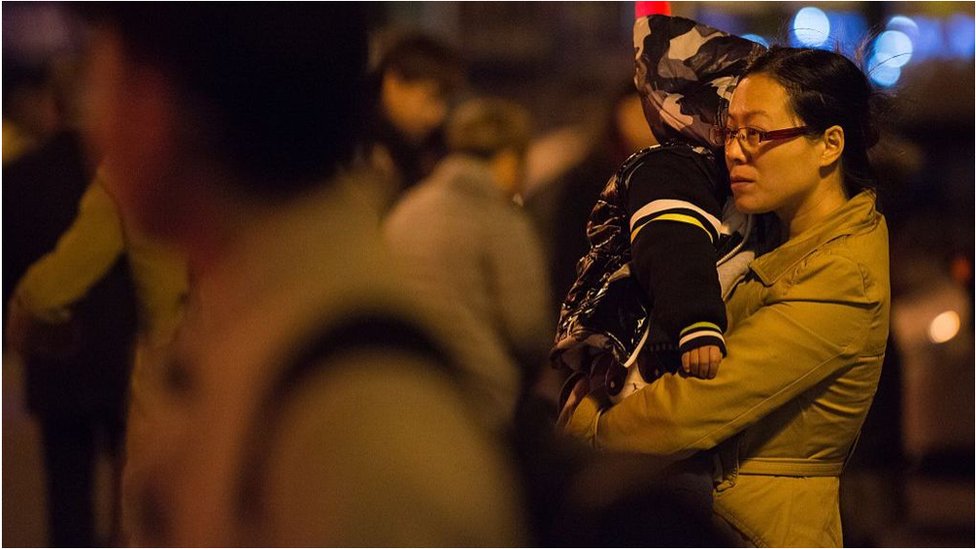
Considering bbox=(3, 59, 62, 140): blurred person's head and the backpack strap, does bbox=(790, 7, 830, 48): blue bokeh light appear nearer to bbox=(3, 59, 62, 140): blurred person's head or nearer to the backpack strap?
the backpack strap

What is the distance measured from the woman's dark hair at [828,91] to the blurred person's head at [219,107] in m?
0.57

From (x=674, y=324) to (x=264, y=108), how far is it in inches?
23.0

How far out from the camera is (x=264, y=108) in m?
1.38

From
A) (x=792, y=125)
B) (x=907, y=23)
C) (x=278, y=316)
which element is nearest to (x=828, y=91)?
(x=792, y=125)

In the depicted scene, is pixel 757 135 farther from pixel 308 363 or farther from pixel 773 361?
pixel 308 363

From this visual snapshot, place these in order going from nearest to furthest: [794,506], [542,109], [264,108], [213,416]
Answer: [213,416], [264,108], [794,506], [542,109]

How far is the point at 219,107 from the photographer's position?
1376mm

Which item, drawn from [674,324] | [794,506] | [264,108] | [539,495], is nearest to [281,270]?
[264,108]

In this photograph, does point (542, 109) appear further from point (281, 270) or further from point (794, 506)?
point (281, 270)

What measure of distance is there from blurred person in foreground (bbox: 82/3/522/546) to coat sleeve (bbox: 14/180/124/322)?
79cm

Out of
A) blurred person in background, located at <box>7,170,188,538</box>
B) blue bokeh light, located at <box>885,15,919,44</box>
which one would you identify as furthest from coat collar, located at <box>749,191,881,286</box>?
blue bokeh light, located at <box>885,15,919,44</box>

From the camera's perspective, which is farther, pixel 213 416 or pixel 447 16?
pixel 447 16

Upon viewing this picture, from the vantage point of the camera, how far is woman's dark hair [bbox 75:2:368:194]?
1.35 m

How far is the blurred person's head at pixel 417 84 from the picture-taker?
2855 mm
